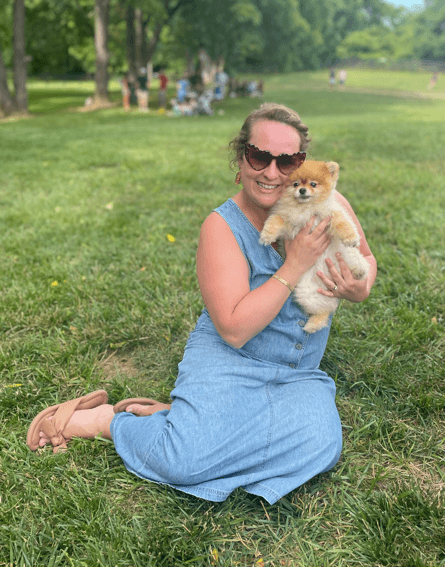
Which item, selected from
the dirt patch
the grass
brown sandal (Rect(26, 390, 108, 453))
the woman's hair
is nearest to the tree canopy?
the grass

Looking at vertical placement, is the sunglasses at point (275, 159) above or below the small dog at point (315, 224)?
above

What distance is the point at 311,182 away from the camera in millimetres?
1995

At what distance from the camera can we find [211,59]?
2569 cm

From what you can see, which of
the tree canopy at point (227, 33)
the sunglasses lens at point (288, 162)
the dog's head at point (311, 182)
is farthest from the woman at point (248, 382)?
the tree canopy at point (227, 33)

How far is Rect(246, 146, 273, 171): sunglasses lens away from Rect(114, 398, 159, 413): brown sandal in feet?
4.43

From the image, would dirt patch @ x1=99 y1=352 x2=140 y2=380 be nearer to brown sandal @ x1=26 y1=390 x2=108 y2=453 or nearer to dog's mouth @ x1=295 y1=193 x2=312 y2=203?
brown sandal @ x1=26 y1=390 x2=108 y2=453

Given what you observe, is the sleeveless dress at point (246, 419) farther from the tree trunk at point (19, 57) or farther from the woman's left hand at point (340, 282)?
the tree trunk at point (19, 57)

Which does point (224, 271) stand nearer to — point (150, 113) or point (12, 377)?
point (12, 377)

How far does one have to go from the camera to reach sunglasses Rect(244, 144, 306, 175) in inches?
82.6

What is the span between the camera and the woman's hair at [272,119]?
2135 mm

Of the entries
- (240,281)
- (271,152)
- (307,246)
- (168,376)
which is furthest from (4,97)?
(307,246)

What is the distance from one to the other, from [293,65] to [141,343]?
70287mm

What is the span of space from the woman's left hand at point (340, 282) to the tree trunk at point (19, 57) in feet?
63.2

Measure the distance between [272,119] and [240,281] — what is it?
0.78 meters
